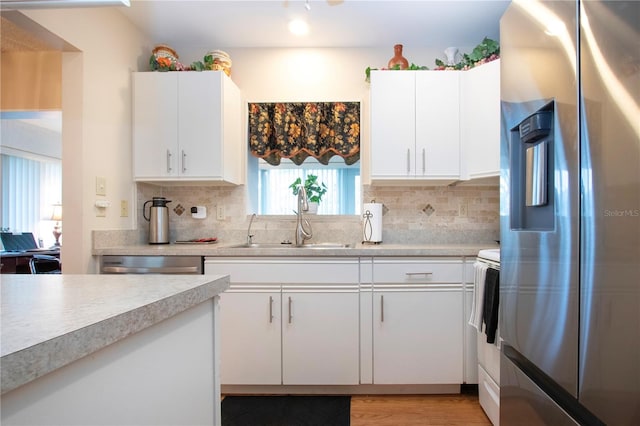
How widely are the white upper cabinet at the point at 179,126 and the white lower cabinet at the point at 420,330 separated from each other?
1.43 m

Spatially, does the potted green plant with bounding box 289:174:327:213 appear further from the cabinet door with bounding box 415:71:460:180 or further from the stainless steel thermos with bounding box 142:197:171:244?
the stainless steel thermos with bounding box 142:197:171:244

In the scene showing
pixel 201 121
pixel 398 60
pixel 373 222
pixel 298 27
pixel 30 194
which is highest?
pixel 298 27

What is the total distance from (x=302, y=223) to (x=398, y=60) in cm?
138

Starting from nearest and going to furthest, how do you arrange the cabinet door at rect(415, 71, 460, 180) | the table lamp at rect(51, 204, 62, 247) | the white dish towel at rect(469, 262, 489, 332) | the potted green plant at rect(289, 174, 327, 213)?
the white dish towel at rect(469, 262, 489, 332) → the cabinet door at rect(415, 71, 460, 180) → the potted green plant at rect(289, 174, 327, 213) → the table lamp at rect(51, 204, 62, 247)

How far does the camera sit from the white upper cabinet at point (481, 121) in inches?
79.5

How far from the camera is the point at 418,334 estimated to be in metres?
1.91

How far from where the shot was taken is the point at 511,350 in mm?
1090

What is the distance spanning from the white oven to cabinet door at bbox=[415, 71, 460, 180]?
676mm

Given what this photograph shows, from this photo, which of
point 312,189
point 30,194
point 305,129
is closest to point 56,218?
point 30,194

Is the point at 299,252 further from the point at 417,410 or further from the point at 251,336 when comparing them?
the point at 417,410

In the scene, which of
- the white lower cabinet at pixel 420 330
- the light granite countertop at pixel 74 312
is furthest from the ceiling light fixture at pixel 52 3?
the white lower cabinet at pixel 420 330

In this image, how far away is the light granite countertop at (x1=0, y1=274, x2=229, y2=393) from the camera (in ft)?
1.25

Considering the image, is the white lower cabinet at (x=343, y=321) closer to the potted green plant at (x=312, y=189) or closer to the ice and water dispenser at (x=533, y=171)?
the potted green plant at (x=312, y=189)

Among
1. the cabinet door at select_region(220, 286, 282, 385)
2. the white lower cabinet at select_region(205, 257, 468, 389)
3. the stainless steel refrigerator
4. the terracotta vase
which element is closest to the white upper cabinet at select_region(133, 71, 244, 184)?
the white lower cabinet at select_region(205, 257, 468, 389)
